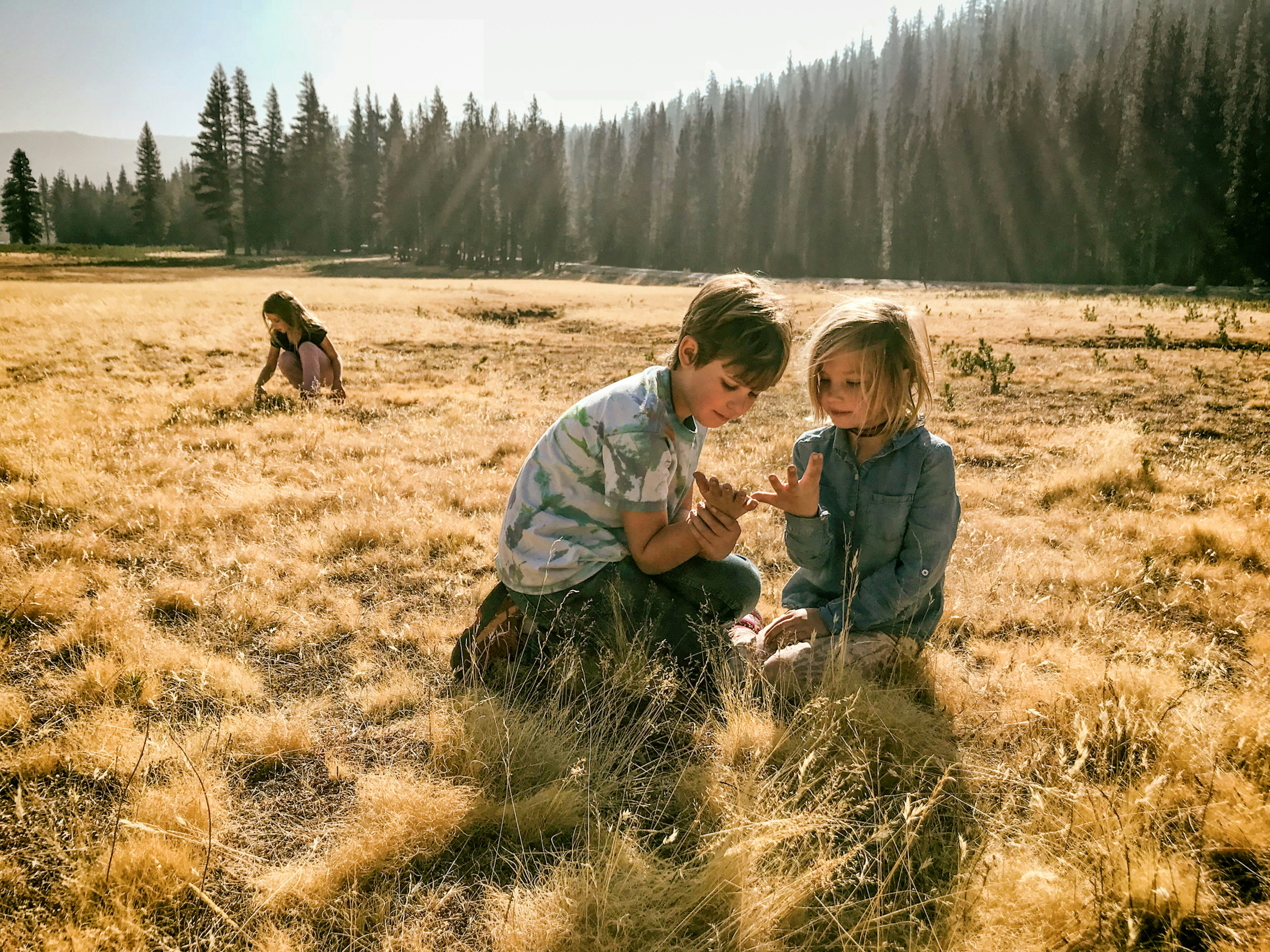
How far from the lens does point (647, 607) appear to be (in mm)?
2992

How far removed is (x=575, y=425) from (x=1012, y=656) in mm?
2525

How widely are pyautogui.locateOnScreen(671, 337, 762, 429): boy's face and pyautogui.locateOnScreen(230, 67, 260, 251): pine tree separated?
7737 centimetres

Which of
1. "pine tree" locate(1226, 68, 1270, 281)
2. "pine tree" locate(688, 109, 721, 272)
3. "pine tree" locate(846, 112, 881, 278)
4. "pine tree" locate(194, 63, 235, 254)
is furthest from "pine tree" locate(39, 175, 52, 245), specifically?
"pine tree" locate(1226, 68, 1270, 281)

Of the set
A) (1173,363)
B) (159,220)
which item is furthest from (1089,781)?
(159,220)

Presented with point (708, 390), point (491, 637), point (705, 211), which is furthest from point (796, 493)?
point (705, 211)

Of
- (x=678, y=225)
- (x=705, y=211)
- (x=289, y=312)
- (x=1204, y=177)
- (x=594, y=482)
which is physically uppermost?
(x=705, y=211)

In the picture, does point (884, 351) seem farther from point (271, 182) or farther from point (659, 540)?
point (271, 182)

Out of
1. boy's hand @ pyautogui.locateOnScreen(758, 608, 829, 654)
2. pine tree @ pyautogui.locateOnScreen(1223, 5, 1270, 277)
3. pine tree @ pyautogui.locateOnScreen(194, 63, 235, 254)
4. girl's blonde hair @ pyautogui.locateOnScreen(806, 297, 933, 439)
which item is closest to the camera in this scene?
girl's blonde hair @ pyautogui.locateOnScreen(806, 297, 933, 439)

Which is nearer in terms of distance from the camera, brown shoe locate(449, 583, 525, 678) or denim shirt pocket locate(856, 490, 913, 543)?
denim shirt pocket locate(856, 490, 913, 543)

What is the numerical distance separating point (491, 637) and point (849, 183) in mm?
79313

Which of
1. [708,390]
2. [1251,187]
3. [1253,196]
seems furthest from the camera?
[1251,187]

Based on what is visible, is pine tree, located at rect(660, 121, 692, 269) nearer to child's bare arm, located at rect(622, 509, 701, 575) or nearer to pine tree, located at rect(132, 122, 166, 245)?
pine tree, located at rect(132, 122, 166, 245)

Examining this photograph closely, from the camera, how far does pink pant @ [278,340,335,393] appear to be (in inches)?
359

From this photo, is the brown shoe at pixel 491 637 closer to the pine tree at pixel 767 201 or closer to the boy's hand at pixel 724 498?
the boy's hand at pixel 724 498
